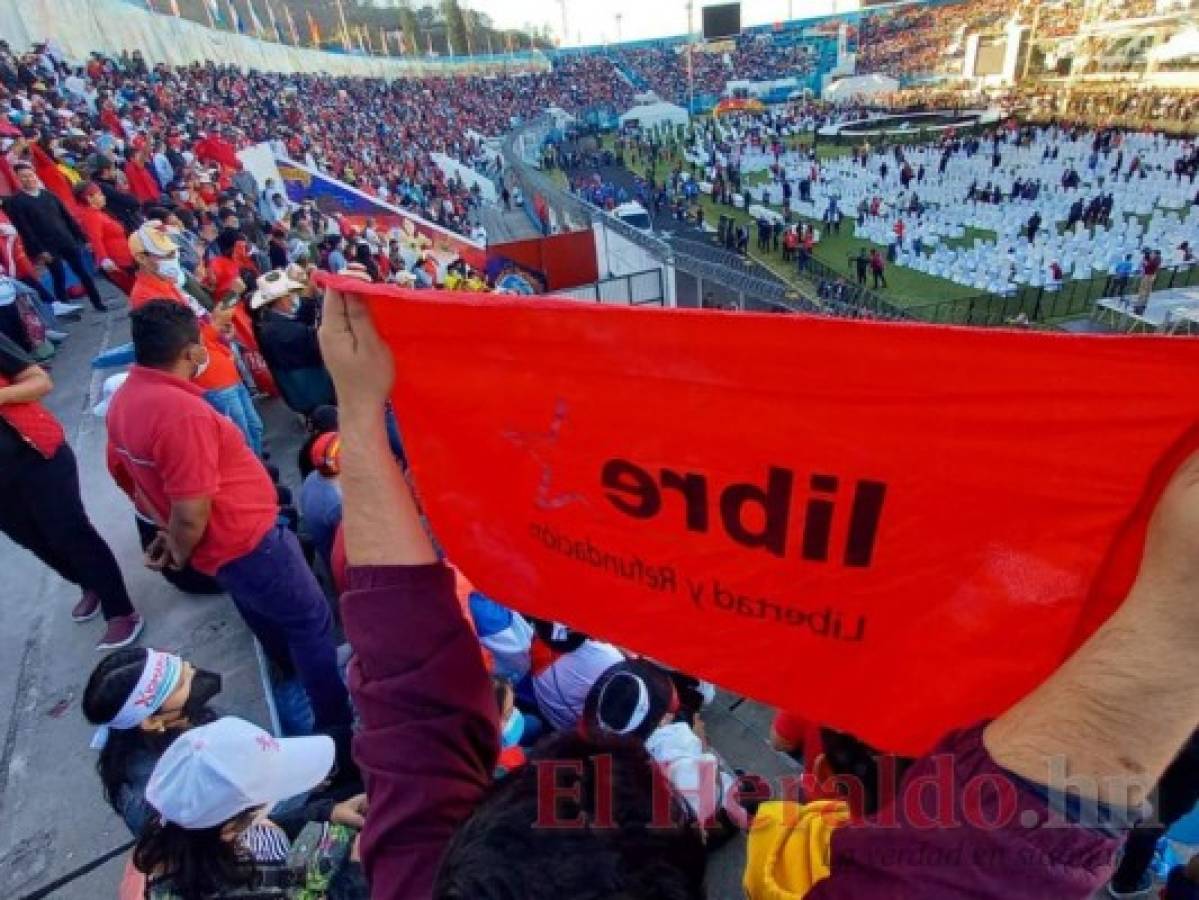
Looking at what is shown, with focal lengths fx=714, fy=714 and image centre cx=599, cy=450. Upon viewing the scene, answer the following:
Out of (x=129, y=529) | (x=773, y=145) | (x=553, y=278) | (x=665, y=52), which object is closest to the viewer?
(x=129, y=529)

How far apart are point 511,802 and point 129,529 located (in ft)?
14.3

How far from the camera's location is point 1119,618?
2.41ft

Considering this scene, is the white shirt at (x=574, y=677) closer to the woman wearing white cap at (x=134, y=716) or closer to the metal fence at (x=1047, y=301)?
the woman wearing white cap at (x=134, y=716)

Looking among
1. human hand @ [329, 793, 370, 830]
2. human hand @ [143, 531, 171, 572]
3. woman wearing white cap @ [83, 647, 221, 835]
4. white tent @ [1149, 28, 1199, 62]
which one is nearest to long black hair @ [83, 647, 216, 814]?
woman wearing white cap @ [83, 647, 221, 835]

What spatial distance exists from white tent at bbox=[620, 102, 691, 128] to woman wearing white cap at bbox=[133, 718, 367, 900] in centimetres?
4333

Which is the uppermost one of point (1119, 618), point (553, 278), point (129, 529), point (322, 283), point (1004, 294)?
point (322, 283)

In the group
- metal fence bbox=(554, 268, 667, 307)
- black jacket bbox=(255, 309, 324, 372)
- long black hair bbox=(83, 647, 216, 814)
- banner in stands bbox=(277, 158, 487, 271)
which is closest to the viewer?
long black hair bbox=(83, 647, 216, 814)

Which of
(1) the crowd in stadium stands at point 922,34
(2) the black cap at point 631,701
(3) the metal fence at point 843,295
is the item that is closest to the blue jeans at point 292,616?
(2) the black cap at point 631,701

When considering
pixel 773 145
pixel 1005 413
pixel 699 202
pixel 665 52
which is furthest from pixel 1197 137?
→ pixel 665 52

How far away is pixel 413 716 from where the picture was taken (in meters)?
1.12

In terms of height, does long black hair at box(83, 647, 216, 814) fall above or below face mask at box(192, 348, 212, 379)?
below

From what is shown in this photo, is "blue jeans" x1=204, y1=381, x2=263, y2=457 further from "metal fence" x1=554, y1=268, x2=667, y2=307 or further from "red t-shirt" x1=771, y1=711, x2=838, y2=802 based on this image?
"metal fence" x1=554, y1=268, x2=667, y2=307

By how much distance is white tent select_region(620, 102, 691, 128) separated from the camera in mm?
40719

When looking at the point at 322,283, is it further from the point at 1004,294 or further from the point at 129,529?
the point at 1004,294
